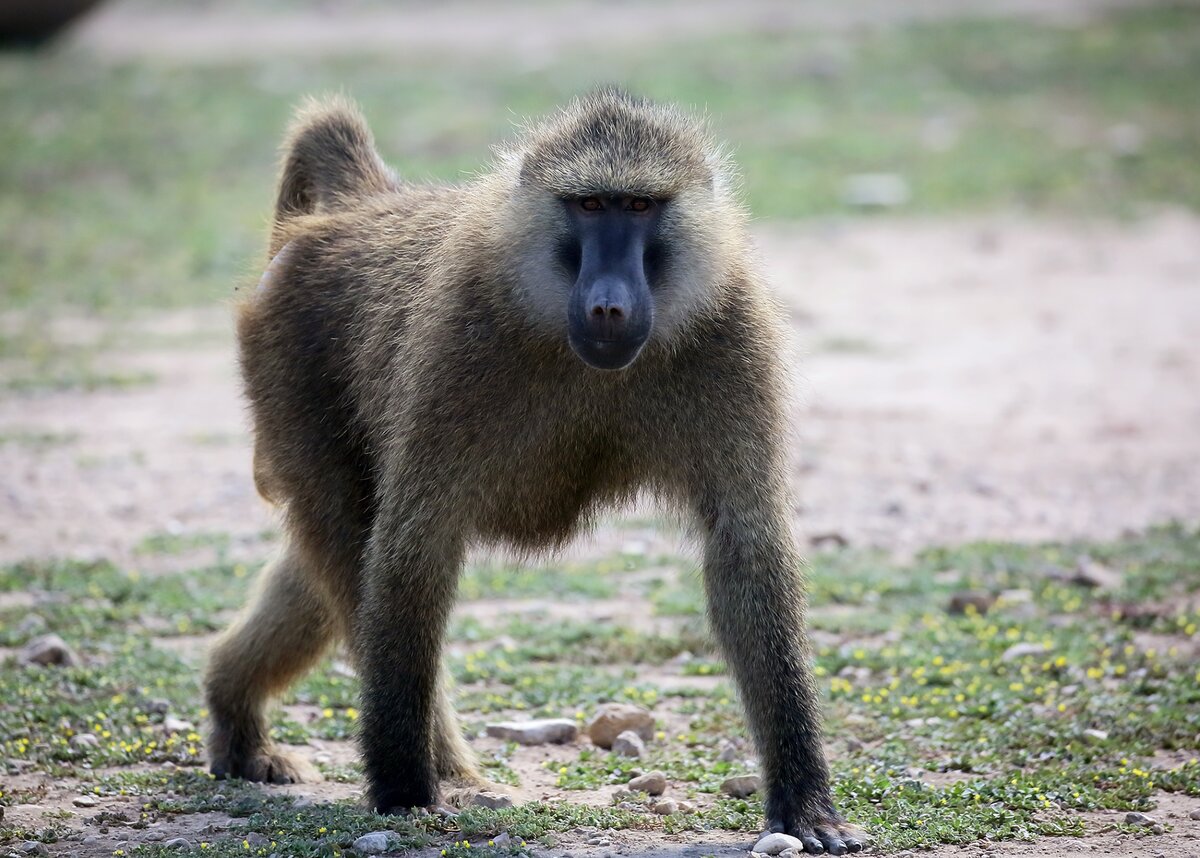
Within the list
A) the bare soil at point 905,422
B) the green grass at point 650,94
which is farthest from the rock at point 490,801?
the green grass at point 650,94

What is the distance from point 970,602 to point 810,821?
2.41 m

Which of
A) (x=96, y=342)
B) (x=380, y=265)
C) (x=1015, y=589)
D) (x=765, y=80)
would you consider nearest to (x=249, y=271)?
(x=380, y=265)

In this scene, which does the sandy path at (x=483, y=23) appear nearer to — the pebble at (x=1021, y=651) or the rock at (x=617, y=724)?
the pebble at (x=1021, y=651)

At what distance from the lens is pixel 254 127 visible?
15.0 meters

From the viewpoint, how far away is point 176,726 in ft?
17.3

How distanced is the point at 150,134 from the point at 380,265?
427 inches

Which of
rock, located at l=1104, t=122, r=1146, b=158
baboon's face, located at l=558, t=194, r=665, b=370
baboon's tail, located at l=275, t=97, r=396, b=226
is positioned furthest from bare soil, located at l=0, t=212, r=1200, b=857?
rock, located at l=1104, t=122, r=1146, b=158

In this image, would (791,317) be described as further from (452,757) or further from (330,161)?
(452,757)

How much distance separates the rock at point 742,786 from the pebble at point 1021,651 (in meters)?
1.53

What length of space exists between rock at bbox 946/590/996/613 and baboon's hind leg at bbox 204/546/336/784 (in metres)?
2.70

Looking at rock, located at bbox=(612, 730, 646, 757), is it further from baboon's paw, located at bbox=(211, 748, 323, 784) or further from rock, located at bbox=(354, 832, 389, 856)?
rock, located at bbox=(354, 832, 389, 856)

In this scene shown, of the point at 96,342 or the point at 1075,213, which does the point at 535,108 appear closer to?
the point at 1075,213

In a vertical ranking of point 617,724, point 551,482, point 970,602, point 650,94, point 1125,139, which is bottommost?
point 617,724

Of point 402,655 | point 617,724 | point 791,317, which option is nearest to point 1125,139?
point 791,317
